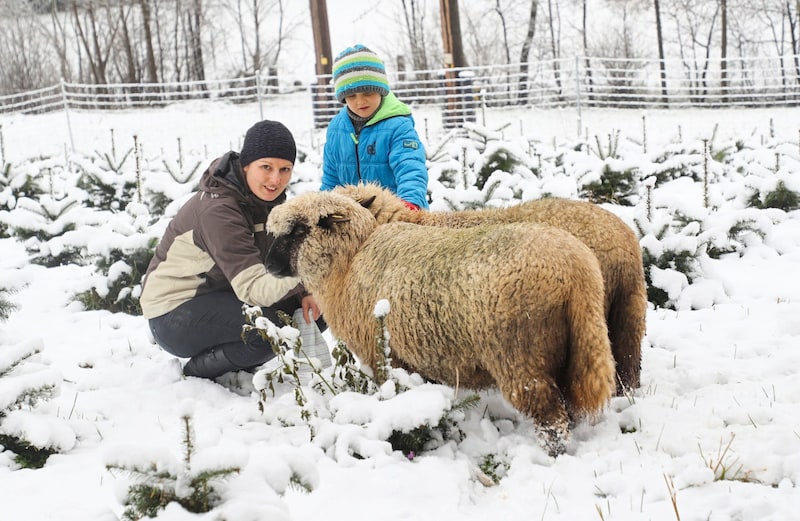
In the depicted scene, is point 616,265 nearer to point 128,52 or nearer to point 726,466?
point 726,466

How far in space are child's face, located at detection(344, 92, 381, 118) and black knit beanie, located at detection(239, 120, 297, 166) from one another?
42.9 inches

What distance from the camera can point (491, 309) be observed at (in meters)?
2.49

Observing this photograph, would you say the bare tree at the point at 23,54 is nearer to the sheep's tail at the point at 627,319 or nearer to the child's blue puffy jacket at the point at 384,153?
the child's blue puffy jacket at the point at 384,153

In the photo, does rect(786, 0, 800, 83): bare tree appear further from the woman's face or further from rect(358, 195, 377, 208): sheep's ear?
the woman's face

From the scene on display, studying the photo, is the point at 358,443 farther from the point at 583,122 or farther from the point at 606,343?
the point at 583,122

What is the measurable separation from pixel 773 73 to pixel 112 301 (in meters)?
22.6

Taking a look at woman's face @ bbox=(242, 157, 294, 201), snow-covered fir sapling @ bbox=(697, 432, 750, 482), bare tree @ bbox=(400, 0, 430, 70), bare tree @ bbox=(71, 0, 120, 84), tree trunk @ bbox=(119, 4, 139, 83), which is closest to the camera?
snow-covered fir sapling @ bbox=(697, 432, 750, 482)

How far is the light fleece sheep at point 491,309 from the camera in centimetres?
244

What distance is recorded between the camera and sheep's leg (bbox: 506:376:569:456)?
2.49m

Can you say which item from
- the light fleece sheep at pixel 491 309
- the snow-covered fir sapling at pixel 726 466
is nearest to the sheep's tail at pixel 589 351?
the light fleece sheep at pixel 491 309

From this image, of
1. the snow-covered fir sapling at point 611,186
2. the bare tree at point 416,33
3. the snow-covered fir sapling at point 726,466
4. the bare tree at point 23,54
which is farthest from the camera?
the bare tree at point 416,33

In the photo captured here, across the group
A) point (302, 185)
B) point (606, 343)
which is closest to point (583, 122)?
point (302, 185)

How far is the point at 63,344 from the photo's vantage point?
4.32m

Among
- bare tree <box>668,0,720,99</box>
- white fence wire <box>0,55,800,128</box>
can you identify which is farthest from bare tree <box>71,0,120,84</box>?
bare tree <box>668,0,720,99</box>
